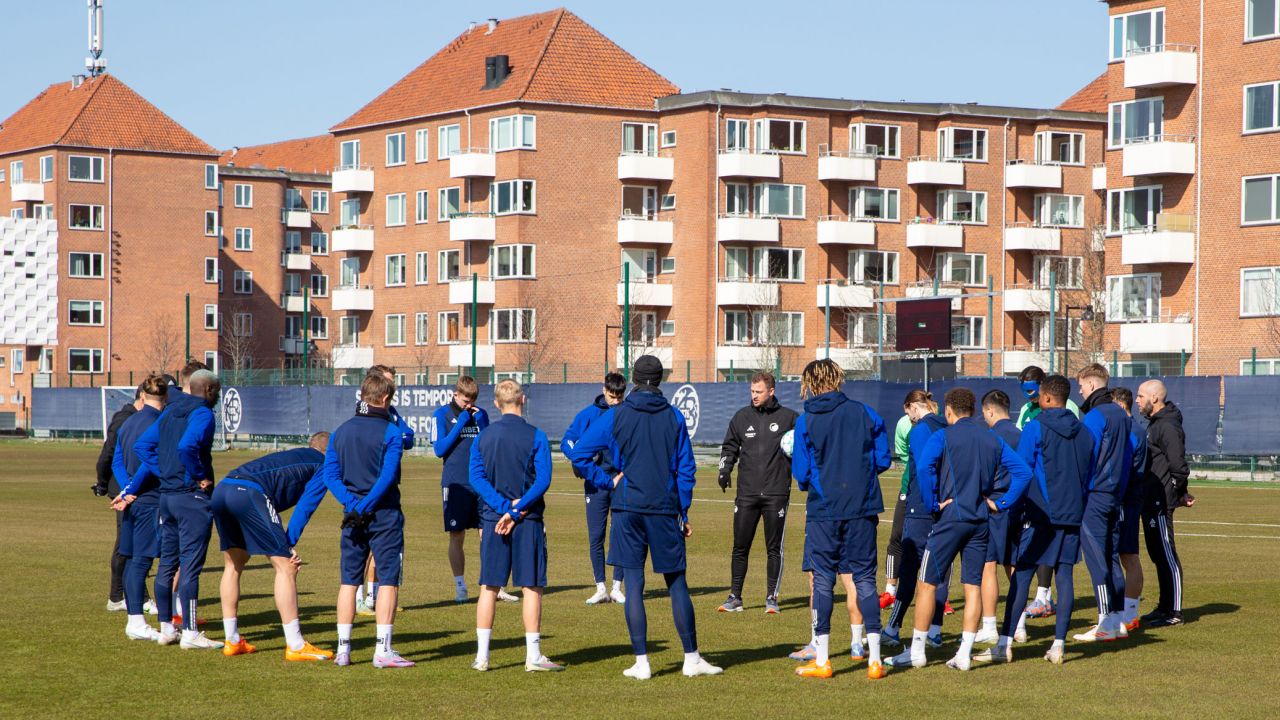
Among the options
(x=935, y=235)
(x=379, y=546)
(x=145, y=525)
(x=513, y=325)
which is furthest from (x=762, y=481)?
(x=935, y=235)

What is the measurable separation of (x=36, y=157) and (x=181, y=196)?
8.62 m

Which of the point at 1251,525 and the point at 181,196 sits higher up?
the point at 181,196

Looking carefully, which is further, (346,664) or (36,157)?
(36,157)

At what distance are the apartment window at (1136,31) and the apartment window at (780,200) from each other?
21.4m

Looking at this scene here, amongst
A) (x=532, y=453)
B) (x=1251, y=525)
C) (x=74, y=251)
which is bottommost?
(x=1251, y=525)

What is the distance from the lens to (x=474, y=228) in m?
75.1

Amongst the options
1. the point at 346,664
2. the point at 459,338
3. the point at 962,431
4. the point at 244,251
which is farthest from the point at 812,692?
the point at 244,251

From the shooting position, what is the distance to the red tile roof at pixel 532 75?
247 ft

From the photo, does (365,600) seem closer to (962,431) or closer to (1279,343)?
(962,431)

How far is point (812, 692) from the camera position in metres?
10.5

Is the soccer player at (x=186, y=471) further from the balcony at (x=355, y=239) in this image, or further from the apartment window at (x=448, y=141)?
the balcony at (x=355, y=239)

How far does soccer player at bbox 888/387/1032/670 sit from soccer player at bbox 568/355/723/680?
1738mm

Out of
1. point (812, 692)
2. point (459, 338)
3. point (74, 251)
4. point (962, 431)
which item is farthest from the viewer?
point (74, 251)

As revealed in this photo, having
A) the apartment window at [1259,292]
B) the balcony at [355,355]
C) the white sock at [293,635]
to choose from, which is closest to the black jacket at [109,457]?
the white sock at [293,635]
